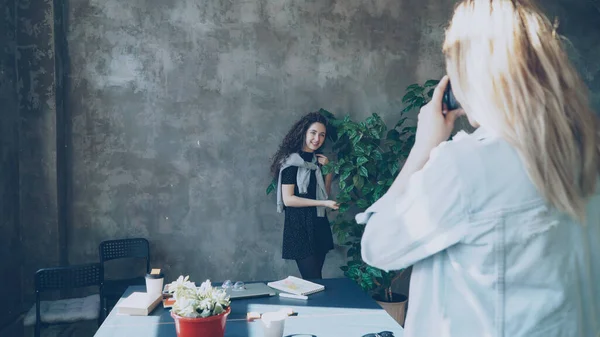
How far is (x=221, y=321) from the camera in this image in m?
1.94

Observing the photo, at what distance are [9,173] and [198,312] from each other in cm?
292

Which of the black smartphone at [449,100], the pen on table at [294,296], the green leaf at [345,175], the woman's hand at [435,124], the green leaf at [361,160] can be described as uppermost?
the black smartphone at [449,100]

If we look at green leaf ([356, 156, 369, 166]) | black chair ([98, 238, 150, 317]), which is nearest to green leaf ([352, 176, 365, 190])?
green leaf ([356, 156, 369, 166])

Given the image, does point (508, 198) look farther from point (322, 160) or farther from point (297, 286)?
point (322, 160)

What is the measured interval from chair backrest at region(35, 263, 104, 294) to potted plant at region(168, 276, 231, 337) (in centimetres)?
187

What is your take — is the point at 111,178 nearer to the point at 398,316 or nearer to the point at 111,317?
the point at 111,317

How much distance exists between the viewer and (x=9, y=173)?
4.03 m

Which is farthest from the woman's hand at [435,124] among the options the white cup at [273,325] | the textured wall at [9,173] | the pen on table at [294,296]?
the textured wall at [9,173]

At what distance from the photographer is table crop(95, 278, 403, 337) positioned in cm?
216

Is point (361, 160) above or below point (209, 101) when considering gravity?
below

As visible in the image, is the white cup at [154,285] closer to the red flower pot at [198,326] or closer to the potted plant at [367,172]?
the red flower pot at [198,326]

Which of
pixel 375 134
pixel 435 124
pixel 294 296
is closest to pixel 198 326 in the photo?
pixel 294 296

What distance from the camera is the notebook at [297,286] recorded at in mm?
2704

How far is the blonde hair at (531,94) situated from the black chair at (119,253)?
3.69 metres
